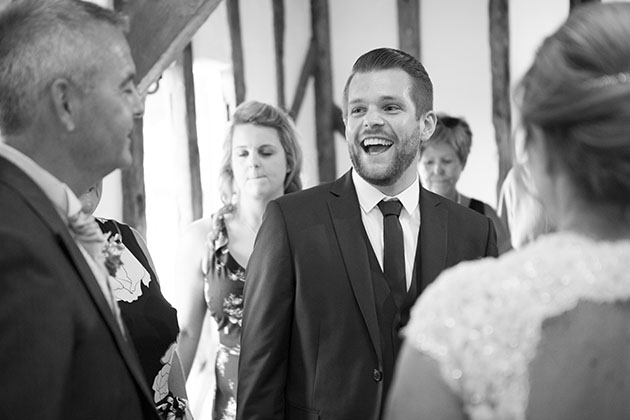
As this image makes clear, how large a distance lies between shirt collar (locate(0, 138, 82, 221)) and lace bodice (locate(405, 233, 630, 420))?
0.69 meters

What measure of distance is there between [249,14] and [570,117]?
20.3 ft

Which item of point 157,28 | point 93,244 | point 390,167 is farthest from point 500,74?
point 93,244

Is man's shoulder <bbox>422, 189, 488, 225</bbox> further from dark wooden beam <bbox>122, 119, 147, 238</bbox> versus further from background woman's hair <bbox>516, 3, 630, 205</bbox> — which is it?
dark wooden beam <bbox>122, 119, 147, 238</bbox>

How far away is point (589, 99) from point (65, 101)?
34.5 inches

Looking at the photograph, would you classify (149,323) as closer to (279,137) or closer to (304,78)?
(279,137)

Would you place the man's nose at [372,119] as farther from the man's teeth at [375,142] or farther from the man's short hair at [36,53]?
the man's short hair at [36,53]

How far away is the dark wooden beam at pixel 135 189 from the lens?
4.76m

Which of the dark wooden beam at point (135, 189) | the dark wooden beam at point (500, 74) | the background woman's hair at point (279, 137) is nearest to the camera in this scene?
the background woman's hair at point (279, 137)

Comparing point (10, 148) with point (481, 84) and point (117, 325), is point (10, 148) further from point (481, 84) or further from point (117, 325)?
point (481, 84)

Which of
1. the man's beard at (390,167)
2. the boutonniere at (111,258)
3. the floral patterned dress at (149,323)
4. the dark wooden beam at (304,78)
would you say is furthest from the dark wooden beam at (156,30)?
the dark wooden beam at (304,78)

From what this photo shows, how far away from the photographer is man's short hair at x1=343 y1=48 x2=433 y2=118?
2.31 m

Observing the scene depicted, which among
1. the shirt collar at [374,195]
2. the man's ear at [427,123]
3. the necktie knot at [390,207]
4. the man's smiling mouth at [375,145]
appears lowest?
the necktie knot at [390,207]

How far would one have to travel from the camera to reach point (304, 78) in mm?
7746

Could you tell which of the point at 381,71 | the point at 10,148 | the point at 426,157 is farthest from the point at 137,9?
the point at 10,148
